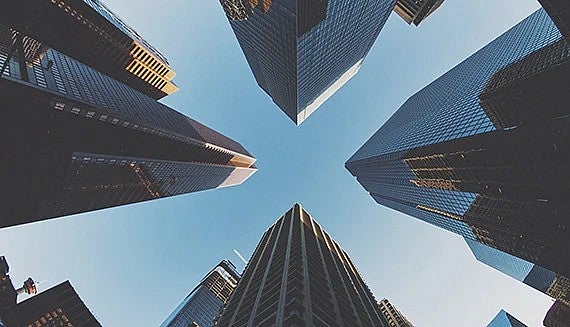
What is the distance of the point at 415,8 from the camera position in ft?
559

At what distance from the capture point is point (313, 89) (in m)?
147

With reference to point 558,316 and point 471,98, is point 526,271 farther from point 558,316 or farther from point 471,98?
point 471,98

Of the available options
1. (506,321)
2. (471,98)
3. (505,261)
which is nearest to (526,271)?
(505,261)

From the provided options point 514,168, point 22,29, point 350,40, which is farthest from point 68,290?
point 350,40

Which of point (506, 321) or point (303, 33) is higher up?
point (303, 33)

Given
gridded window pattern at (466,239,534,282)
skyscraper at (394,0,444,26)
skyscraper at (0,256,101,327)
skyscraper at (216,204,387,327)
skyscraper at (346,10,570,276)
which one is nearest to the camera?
skyscraper at (216,204,387,327)

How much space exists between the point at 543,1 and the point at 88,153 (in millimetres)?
73913

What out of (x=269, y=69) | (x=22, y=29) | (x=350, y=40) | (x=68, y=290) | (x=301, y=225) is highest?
(x=22, y=29)

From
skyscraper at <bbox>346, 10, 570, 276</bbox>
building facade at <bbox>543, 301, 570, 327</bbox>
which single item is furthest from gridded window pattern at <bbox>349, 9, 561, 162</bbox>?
building facade at <bbox>543, 301, 570, 327</bbox>

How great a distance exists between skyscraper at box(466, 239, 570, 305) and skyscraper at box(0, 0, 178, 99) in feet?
507

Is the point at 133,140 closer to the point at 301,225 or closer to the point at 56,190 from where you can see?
the point at 56,190

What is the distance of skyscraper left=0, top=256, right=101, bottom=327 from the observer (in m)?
74.6

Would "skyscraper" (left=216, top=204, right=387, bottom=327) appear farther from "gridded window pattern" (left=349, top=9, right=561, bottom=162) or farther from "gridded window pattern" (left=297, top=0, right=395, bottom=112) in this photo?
"gridded window pattern" (left=297, top=0, right=395, bottom=112)

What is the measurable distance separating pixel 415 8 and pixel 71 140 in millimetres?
149742
